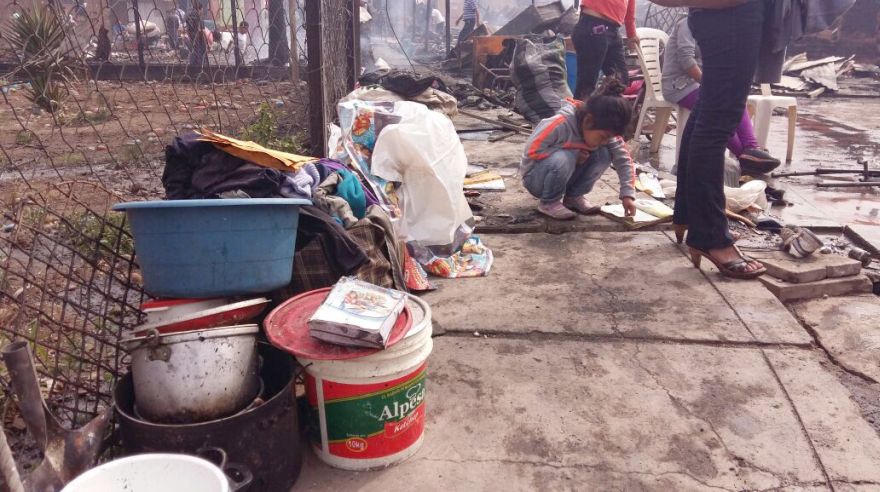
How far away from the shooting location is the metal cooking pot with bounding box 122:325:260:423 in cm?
158

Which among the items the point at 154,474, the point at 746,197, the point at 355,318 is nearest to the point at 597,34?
the point at 746,197

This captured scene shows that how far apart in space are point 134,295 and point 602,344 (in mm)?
2250

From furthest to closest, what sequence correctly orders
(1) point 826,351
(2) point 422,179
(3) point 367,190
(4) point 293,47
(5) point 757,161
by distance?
(4) point 293,47
(5) point 757,161
(2) point 422,179
(3) point 367,190
(1) point 826,351

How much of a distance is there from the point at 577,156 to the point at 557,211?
37 centimetres

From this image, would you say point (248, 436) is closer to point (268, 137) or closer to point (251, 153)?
point (251, 153)

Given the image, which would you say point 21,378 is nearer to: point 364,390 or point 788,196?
point 364,390

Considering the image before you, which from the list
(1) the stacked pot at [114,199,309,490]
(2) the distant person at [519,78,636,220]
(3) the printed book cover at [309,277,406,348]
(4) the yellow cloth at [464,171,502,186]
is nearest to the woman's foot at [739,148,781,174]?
(2) the distant person at [519,78,636,220]

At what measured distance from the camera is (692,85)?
506 centimetres

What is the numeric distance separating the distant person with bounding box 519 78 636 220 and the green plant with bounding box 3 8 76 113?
Answer: 270 cm

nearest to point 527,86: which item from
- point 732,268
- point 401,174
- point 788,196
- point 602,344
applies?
point 788,196

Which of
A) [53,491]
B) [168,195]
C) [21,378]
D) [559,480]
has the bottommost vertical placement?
[559,480]

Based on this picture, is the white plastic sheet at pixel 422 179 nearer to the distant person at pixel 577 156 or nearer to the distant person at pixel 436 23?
the distant person at pixel 577 156

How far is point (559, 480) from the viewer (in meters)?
1.77

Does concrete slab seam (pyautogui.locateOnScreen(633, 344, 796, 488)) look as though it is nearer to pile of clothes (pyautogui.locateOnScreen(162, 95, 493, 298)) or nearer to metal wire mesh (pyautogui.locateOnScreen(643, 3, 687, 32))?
pile of clothes (pyautogui.locateOnScreen(162, 95, 493, 298))
